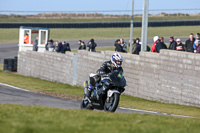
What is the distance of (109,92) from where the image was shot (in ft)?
36.6

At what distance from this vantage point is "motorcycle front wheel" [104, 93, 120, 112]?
11023mm

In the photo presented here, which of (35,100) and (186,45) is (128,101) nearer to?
(186,45)

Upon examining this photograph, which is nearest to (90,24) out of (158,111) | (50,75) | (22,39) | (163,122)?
(22,39)

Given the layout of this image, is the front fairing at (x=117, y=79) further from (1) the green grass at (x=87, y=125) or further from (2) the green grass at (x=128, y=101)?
(2) the green grass at (x=128, y=101)

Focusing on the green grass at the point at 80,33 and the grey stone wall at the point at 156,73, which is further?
the green grass at the point at 80,33

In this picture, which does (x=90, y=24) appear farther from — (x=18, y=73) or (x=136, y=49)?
(x=136, y=49)

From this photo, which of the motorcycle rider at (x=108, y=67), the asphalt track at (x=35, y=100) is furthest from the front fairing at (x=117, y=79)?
the asphalt track at (x=35, y=100)

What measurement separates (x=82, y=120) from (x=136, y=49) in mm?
13867

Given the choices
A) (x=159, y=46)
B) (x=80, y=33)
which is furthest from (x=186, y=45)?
(x=80, y=33)

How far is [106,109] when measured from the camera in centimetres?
1145

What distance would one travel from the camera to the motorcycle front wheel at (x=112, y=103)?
11.0 meters

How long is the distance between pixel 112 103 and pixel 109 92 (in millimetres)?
290

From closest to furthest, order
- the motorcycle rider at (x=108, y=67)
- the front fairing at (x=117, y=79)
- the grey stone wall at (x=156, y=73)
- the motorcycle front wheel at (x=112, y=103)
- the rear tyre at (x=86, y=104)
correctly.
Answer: the motorcycle front wheel at (x=112, y=103) → the front fairing at (x=117, y=79) → the motorcycle rider at (x=108, y=67) → the rear tyre at (x=86, y=104) → the grey stone wall at (x=156, y=73)

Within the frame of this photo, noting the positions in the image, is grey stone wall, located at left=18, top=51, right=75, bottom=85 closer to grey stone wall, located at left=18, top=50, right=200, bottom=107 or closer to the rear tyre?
grey stone wall, located at left=18, top=50, right=200, bottom=107
